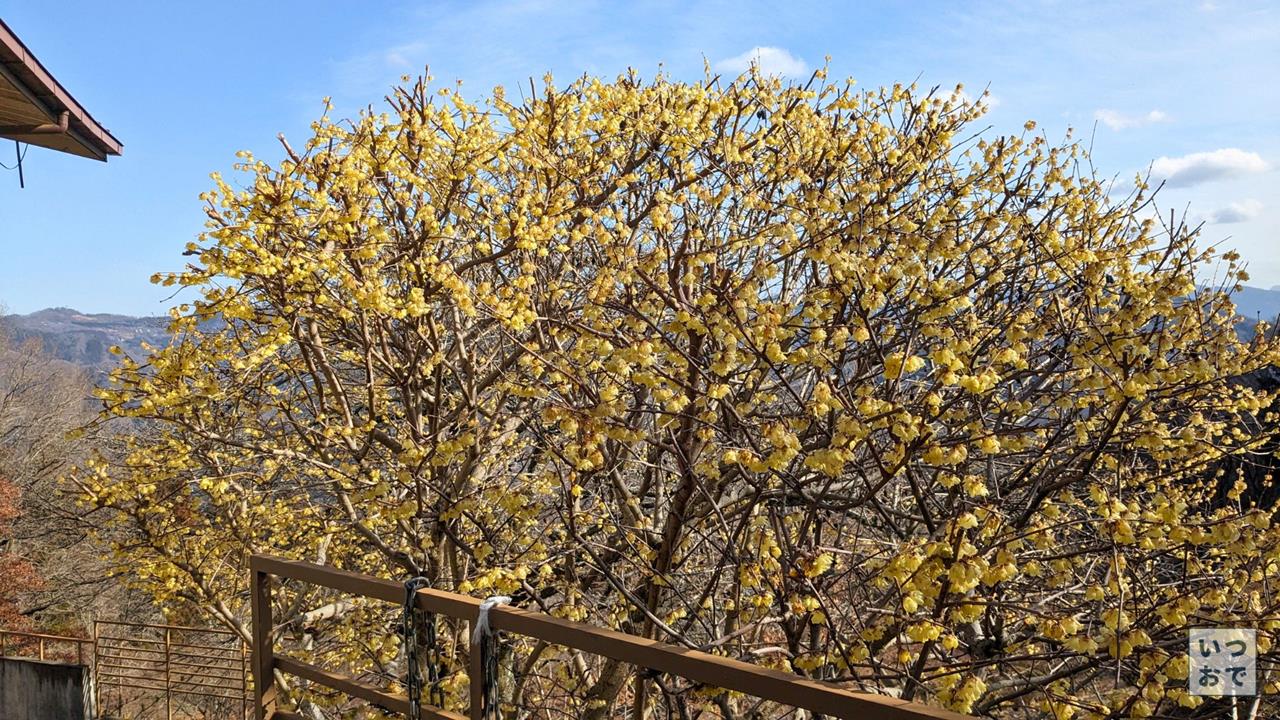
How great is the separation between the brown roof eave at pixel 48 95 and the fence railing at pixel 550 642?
13.0 ft

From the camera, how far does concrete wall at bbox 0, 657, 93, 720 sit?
945cm

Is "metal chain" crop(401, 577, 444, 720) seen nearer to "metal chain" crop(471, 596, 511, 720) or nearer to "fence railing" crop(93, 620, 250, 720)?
"metal chain" crop(471, 596, 511, 720)

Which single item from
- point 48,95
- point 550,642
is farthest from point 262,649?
point 48,95

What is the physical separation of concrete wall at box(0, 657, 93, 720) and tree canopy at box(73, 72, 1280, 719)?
4.37 metres

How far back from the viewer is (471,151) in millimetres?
4891

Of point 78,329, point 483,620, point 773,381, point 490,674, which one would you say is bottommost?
point 490,674

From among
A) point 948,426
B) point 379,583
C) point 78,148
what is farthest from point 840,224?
point 78,148

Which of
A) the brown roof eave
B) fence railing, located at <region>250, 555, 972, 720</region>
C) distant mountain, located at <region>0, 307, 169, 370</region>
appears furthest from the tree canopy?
distant mountain, located at <region>0, 307, 169, 370</region>

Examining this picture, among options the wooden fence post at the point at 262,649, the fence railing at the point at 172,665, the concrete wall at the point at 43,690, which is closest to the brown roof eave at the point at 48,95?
the wooden fence post at the point at 262,649

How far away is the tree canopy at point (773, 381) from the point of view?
10.2 feet

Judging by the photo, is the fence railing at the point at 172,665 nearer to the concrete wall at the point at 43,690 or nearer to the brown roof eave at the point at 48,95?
the concrete wall at the point at 43,690

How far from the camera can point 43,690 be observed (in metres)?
9.73

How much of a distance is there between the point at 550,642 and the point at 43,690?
1016cm

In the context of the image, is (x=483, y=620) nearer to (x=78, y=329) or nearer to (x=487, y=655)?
(x=487, y=655)
